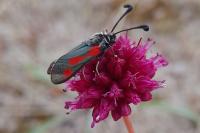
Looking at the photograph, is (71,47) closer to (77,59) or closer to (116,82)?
(116,82)

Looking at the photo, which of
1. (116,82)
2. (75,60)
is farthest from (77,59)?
(116,82)

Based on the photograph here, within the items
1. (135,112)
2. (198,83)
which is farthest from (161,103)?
(198,83)

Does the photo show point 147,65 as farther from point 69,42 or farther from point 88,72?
point 69,42

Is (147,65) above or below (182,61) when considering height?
below

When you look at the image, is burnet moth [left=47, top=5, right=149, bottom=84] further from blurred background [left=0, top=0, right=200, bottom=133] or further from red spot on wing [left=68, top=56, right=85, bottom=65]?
blurred background [left=0, top=0, right=200, bottom=133]

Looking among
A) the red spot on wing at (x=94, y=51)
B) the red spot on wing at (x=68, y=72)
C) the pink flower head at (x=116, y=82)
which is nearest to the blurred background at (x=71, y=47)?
the pink flower head at (x=116, y=82)

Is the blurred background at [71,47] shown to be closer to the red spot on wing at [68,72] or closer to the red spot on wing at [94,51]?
the red spot on wing at [94,51]

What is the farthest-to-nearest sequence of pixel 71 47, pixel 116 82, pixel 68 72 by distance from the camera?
pixel 71 47 → pixel 116 82 → pixel 68 72
